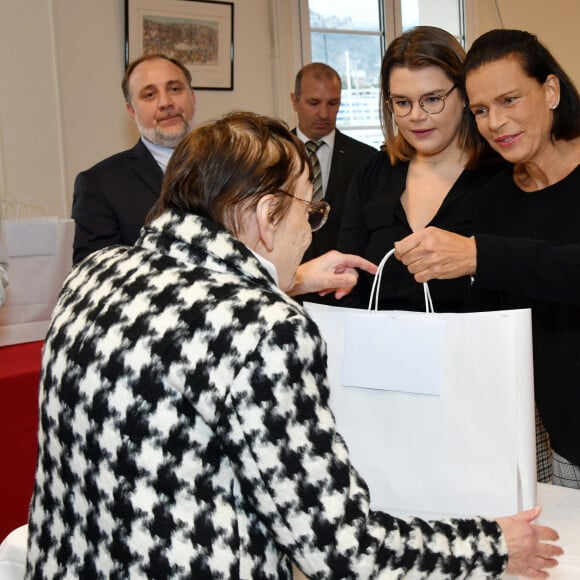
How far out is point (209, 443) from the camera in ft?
2.91

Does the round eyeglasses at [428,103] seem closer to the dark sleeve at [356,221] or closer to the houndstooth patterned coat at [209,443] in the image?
the dark sleeve at [356,221]

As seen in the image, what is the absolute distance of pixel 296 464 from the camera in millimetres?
854

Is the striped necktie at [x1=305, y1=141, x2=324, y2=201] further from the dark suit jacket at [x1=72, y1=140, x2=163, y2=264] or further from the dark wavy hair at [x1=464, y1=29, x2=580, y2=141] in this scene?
the dark wavy hair at [x1=464, y1=29, x2=580, y2=141]

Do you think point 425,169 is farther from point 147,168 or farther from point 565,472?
point 147,168

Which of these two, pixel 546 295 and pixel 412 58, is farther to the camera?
pixel 412 58

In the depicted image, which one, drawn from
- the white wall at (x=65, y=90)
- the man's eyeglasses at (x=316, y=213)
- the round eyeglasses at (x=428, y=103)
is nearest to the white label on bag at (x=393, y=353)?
the man's eyeglasses at (x=316, y=213)

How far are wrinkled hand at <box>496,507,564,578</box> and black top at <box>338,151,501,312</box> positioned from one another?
0.84 meters

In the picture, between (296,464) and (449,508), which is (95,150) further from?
(296,464)

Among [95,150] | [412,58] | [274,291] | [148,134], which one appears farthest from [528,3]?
[274,291]

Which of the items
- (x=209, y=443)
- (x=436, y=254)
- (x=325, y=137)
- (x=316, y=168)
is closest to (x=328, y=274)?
(x=436, y=254)

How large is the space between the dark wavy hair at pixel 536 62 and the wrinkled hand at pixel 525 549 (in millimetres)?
847

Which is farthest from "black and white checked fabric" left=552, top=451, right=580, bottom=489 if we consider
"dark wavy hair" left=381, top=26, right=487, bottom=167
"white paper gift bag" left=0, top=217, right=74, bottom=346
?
"white paper gift bag" left=0, top=217, right=74, bottom=346

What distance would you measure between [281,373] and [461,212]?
1148 mm

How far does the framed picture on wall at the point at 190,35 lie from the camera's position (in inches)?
159
